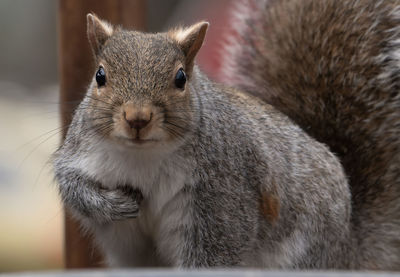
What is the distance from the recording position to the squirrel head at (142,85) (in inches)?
54.8

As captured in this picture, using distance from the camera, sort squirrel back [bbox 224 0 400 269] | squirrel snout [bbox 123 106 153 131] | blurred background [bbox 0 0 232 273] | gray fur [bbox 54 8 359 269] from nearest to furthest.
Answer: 1. squirrel snout [bbox 123 106 153 131]
2. gray fur [bbox 54 8 359 269]
3. squirrel back [bbox 224 0 400 269]
4. blurred background [bbox 0 0 232 273]

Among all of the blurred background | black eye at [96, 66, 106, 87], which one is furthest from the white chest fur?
the blurred background

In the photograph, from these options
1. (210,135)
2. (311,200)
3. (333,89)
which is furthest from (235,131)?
(333,89)

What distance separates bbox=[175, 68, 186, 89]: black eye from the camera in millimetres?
1517

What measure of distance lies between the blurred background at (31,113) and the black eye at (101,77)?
1.81 m

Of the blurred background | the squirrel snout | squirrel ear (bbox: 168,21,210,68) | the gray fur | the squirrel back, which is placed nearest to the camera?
the squirrel snout

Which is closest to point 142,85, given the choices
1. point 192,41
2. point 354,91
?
point 192,41

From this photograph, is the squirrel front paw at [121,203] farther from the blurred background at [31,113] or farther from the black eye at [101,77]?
the blurred background at [31,113]

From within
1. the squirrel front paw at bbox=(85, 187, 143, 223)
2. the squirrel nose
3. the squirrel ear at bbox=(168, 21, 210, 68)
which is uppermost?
the squirrel ear at bbox=(168, 21, 210, 68)

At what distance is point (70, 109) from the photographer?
2.11 metres

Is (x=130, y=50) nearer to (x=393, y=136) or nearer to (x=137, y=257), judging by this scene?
(x=137, y=257)

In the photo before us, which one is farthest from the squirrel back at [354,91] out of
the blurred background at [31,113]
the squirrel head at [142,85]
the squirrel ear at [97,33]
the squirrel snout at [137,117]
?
the blurred background at [31,113]

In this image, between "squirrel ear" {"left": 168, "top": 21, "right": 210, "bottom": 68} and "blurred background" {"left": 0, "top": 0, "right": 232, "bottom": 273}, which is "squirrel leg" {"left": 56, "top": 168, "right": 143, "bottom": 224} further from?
"blurred background" {"left": 0, "top": 0, "right": 232, "bottom": 273}

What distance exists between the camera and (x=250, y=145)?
1.77 metres
